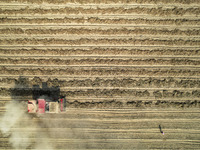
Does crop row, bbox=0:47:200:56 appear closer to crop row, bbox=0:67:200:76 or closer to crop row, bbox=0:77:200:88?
crop row, bbox=0:67:200:76

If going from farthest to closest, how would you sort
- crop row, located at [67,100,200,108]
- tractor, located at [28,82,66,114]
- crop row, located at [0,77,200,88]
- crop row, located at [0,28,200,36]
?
crop row, located at [0,28,200,36]
crop row, located at [0,77,200,88]
crop row, located at [67,100,200,108]
tractor, located at [28,82,66,114]

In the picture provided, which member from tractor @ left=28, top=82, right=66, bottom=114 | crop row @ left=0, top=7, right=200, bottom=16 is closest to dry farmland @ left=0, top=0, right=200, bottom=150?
crop row @ left=0, top=7, right=200, bottom=16

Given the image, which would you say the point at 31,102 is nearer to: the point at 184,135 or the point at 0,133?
the point at 0,133

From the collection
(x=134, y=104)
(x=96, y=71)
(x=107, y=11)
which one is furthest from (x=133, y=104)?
(x=107, y=11)

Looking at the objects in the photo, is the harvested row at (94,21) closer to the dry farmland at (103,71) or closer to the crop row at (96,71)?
the dry farmland at (103,71)

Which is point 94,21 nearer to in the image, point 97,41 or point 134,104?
point 97,41

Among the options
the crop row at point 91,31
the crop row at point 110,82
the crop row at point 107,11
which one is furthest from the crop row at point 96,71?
the crop row at point 107,11
